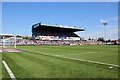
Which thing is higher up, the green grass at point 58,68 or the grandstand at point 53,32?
the grandstand at point 53,32

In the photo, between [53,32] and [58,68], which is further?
[53,32]

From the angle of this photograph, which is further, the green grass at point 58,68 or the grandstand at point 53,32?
the grandstand at point 53,32

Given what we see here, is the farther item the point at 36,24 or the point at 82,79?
the point at 36,24

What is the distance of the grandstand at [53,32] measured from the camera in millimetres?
110062

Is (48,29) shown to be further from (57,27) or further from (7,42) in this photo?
(7,42)

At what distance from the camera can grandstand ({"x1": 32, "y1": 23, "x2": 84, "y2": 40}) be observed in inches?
4333

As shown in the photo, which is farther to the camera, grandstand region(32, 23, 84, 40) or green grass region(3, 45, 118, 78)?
grandstand region(32, 23, 84, 40)

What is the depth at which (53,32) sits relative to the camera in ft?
392

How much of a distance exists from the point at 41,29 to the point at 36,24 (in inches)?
205

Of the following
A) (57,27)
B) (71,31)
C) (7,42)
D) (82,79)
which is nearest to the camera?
(82,79)

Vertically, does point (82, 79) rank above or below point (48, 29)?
below

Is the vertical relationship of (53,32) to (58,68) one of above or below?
above

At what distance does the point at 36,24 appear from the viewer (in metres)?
112

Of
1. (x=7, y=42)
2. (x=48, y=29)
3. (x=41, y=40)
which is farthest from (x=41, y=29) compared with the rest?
(x=7, y=42)
